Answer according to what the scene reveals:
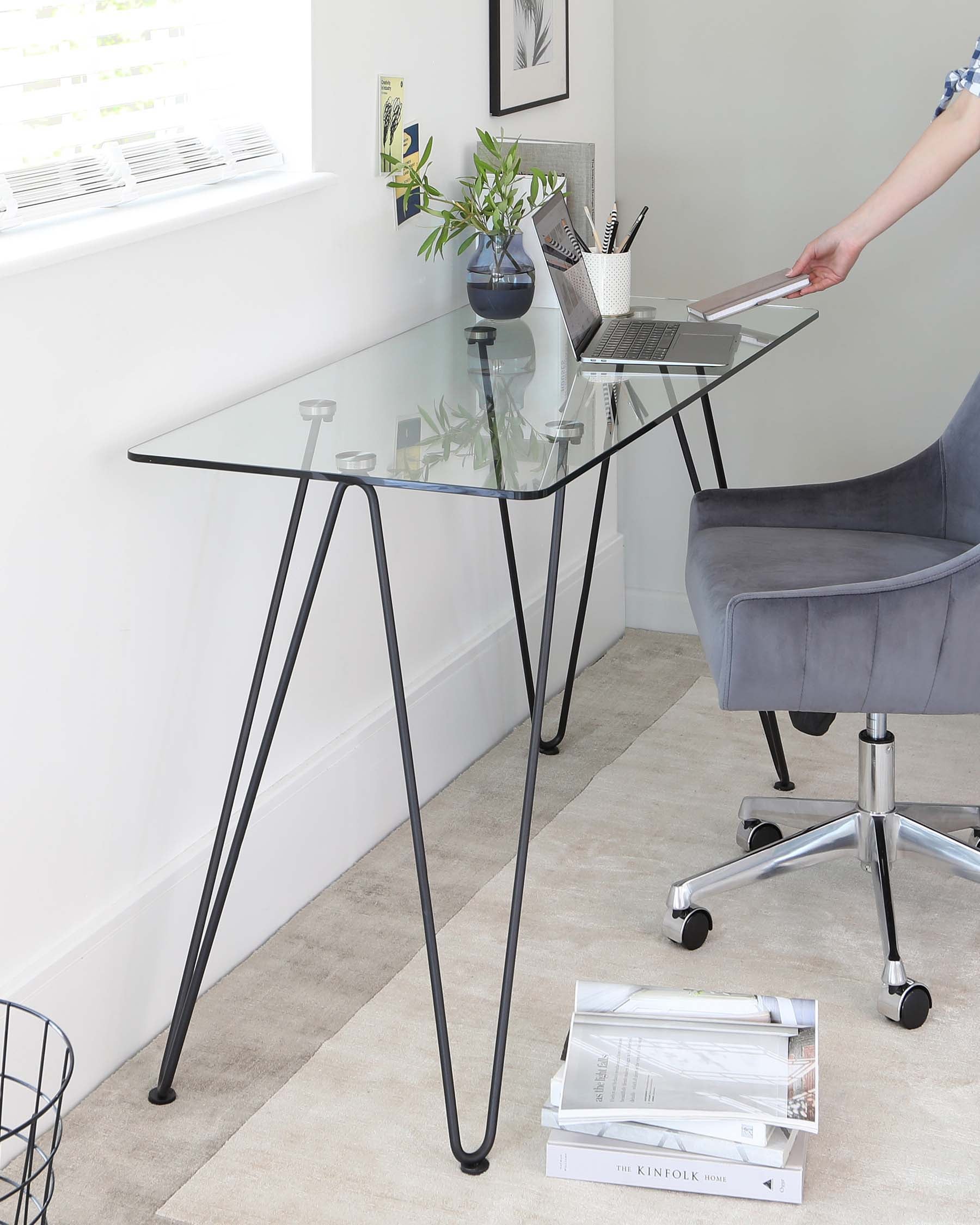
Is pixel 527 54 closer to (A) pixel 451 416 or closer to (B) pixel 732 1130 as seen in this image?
(A) pixel 451 416

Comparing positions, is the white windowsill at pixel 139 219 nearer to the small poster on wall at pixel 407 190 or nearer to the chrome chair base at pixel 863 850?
the small poster on wall at pixel 407 190

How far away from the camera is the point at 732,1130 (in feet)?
5.19

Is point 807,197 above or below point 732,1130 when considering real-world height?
above

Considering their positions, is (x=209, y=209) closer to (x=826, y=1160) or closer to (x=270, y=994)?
(x=270, y=994)

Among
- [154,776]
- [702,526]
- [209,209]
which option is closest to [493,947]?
[154,776]

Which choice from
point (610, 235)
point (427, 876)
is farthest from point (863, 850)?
point (610, 235)

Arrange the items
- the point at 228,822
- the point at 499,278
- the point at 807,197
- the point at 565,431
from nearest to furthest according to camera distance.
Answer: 1. the point at 565,431
2. the point at 228,822
3. the point at 499,278
4. the point at 807,197

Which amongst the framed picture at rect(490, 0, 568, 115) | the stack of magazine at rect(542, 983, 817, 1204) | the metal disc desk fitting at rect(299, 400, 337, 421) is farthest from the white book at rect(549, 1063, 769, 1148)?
the framed picture at rect(490, 0, 568, 115)

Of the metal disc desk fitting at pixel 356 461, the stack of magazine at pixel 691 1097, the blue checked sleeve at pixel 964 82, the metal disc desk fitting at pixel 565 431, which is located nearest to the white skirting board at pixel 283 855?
the stack of magazine at pixel 691 1097

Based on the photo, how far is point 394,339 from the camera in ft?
7.44

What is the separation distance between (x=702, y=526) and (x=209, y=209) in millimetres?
938

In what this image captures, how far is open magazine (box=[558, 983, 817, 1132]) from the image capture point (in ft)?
5.23

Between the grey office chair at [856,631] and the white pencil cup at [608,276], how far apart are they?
0.43 m

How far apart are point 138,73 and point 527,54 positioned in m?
1.01
